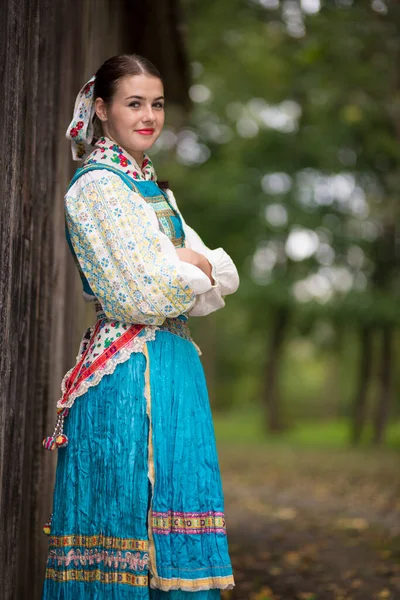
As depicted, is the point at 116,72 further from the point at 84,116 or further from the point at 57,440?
the point at 57,440

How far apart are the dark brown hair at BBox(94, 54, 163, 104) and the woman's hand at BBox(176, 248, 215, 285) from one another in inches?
23.4

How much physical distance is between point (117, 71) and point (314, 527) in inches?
202

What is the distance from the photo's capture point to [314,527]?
6.96 m

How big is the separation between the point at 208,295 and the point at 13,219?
2.29ft

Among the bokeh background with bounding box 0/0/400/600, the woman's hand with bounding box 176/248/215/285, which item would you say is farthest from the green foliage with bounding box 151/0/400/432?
the woman's hand with bounding box 176/248/215/285

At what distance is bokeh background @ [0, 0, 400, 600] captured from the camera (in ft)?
9.75

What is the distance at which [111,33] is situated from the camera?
4816 mm

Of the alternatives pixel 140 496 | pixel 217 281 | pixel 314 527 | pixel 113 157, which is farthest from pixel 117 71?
pixel 314 527

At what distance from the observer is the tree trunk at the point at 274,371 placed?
16.8m

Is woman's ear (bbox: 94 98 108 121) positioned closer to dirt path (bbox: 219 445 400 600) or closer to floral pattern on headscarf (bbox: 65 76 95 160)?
floral pattern on headscarf (bbox: 65 76 95 160)

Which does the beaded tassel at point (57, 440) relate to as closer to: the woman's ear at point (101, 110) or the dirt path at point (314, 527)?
the woman's ear at point (101, 110)

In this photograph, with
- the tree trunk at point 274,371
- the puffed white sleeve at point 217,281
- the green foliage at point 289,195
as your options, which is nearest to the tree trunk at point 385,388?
the green foliage at point 289,195

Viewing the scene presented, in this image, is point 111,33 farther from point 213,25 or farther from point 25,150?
point 213,25

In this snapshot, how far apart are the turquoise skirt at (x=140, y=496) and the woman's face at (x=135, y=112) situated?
0.71 metres
